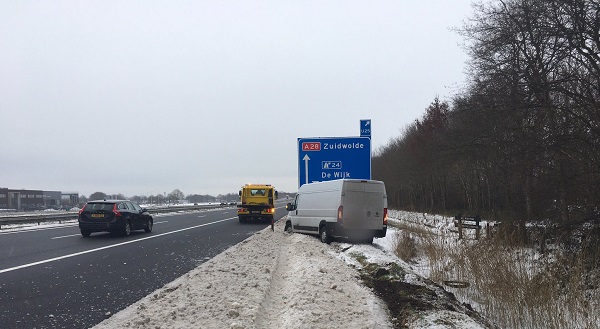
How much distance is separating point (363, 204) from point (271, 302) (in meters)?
8.92

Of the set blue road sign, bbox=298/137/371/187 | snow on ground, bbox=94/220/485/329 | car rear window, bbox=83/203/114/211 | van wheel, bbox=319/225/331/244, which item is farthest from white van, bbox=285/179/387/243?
car rear window, bbox=83/203/114/211

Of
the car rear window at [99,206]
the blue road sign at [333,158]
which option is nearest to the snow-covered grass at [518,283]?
the blue road sign at [333,158]

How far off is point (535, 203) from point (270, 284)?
11.4 m

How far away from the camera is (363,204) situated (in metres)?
15.6

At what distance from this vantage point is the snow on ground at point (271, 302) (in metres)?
5.66

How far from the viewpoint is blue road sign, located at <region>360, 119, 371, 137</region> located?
67.8 ft

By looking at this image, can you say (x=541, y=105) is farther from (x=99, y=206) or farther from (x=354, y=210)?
(x=99, y=206)

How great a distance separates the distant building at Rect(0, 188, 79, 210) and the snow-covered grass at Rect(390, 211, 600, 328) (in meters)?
79.5

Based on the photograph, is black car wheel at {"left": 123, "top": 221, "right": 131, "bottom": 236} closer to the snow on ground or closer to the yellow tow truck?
the snow on ground

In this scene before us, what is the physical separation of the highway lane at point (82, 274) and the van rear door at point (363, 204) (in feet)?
15.2

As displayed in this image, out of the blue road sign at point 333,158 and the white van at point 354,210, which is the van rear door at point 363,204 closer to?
the white van at point 354,210

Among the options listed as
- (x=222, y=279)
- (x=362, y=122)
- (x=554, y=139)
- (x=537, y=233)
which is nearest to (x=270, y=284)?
(x=222, y=279)

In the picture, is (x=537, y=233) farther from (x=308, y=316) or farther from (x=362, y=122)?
(x=362, y=122)

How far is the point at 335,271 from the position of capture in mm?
9227
